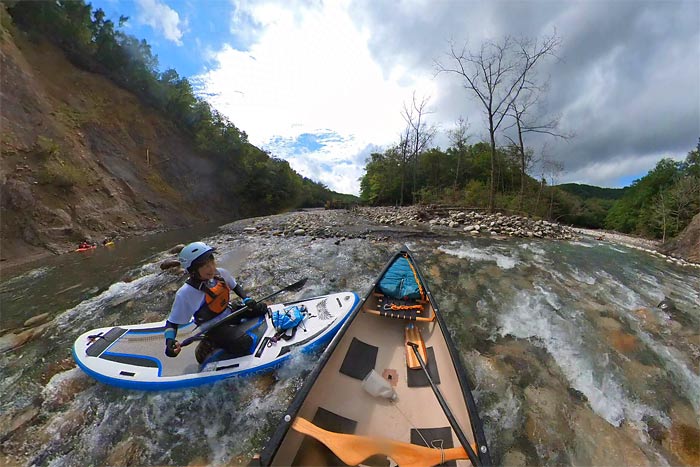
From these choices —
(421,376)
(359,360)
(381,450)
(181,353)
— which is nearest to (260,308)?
(181,353)

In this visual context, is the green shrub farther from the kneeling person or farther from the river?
the kneeling person

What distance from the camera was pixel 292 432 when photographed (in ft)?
7.26

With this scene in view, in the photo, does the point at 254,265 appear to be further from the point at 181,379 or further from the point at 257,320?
the point at 181,379

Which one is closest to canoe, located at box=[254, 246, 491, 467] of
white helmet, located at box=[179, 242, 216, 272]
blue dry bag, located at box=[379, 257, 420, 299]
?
blue dry bag, located at box=[379, 257, 420, 299]

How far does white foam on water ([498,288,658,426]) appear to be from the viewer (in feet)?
10.7

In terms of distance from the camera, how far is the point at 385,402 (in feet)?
9.64

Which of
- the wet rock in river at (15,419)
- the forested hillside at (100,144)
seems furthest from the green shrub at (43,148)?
the wet rock in river at (15,419)

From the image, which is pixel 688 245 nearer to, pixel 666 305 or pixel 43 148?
pixel 666 305

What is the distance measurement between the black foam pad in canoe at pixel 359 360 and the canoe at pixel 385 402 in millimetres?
13

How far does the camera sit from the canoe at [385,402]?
2100 millimetres

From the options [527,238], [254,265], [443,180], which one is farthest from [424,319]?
[443,180]

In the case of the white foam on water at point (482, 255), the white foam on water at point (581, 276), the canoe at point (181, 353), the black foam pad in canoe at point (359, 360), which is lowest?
the canoe at point (181, 353)

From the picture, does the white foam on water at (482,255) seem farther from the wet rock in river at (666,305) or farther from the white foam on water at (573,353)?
the wet rock in river at (666,305)

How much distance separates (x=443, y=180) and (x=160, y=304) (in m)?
39.3
